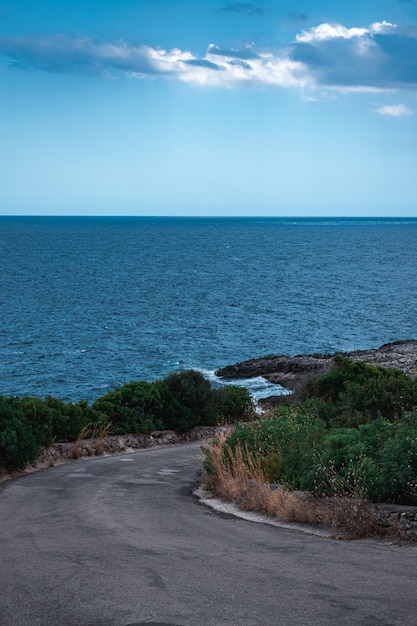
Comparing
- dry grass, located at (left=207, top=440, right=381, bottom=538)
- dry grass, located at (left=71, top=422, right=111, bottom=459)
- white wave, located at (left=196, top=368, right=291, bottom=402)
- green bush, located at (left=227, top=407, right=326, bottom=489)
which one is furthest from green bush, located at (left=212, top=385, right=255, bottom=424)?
white wave, located at (left=196, top=368, right=291, bottom=402)

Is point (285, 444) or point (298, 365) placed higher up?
point (285, 444)

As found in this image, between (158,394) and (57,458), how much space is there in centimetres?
519

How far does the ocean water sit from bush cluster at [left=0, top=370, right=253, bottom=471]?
1589 centimetres

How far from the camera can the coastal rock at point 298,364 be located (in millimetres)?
43344

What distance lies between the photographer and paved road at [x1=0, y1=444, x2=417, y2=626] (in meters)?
6.55

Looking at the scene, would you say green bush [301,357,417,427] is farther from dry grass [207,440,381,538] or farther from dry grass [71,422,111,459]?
dry grass [71,422,111,459]

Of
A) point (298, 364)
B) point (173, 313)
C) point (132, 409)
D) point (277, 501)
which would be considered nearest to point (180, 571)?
point (277, 501)

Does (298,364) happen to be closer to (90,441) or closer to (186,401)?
(186,401)

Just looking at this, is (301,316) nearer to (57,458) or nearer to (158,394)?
(158,394)

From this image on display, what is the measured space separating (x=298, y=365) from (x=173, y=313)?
98.1 feet

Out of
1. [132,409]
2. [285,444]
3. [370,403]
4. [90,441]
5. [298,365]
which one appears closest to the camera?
[285,444]

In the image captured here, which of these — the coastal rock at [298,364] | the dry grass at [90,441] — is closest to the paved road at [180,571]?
the dry grass at [90,441]

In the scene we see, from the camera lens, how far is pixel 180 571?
7910 millimetres

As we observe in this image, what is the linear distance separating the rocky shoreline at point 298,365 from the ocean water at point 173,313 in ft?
4.31
